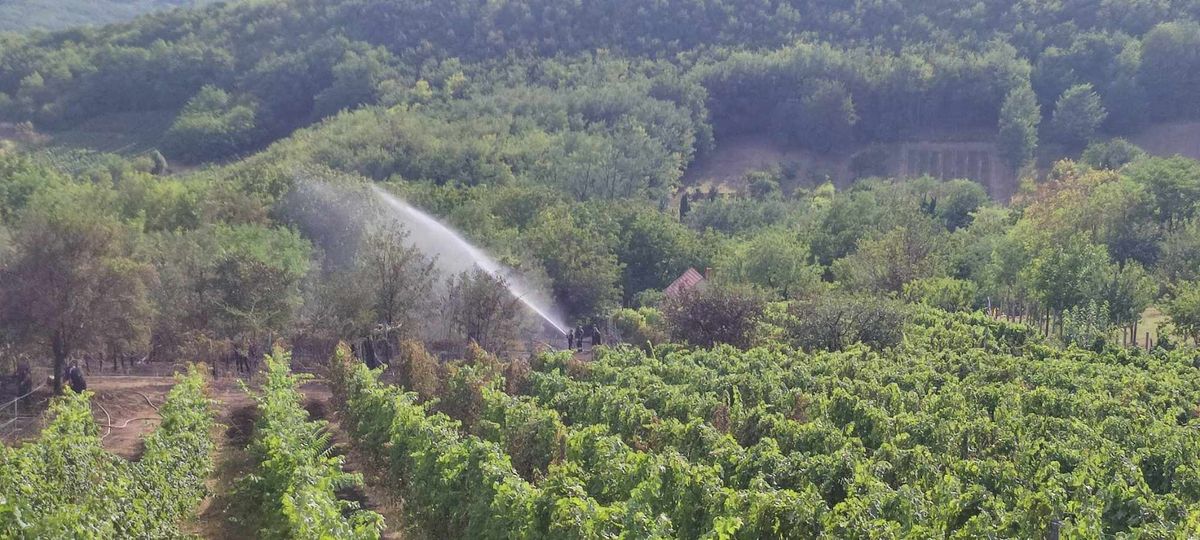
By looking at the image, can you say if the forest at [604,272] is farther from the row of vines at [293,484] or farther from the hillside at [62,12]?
the hillside at [62,12]

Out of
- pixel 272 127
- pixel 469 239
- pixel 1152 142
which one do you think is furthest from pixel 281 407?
pixel 1152 142

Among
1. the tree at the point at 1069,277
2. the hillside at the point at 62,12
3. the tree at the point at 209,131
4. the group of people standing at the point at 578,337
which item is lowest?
the group of people standing at the point at 578,337

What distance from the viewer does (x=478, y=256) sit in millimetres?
39656

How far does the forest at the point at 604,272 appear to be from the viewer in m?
15.8

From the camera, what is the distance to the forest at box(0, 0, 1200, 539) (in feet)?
51.7

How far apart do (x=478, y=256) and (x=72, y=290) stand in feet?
52.9

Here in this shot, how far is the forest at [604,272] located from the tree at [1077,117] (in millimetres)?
287

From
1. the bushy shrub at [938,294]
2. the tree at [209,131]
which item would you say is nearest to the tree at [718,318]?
the bushy shrub at [938,294]

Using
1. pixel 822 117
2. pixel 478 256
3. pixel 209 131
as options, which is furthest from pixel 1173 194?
pixel 209 131

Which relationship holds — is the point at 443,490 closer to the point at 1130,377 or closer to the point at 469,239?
the point at 1130,377

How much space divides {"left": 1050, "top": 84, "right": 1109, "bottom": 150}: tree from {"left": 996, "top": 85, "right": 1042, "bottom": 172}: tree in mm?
1603

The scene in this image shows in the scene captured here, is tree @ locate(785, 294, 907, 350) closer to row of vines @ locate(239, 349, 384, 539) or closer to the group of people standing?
the group of people standing

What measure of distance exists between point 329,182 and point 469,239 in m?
6.88

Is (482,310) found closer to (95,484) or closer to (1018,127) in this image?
(95,484)
